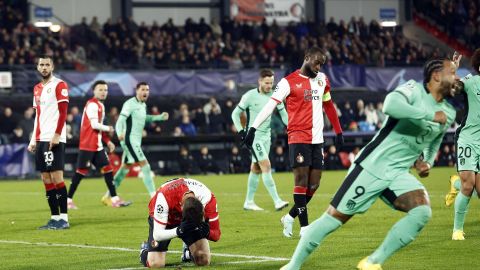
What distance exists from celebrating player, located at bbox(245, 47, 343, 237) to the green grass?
0.58 metres

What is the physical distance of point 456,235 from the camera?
548 inches

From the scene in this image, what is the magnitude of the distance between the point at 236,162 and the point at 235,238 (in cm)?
2274

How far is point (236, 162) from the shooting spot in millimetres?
37688

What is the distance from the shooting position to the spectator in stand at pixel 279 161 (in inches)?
1486

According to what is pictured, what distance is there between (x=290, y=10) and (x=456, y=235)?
39.9 meters

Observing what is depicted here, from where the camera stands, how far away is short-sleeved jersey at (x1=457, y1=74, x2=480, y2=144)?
13.9m

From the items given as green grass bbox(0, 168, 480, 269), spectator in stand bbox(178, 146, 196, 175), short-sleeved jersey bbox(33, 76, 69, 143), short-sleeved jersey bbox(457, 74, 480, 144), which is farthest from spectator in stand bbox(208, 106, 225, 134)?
short-sleeved jersey bbox(457, 74, 480, 144)

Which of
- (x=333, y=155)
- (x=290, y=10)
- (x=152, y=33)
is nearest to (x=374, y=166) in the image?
(x=333, y=155)

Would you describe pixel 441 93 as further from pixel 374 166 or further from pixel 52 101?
pixel 52 101

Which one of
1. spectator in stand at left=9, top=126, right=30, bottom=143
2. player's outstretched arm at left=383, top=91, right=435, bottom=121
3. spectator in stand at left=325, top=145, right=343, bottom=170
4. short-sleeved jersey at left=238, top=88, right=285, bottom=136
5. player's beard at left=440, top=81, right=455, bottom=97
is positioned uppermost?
player's beard at left=440, top=81, right=455, bottom=97

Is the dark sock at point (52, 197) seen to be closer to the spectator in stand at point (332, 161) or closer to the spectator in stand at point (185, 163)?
the spectator in stand at point (185, 163)

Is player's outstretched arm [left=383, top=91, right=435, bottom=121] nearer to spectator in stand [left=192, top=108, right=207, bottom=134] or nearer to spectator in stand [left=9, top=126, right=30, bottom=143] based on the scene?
spectator in stand [left=9, top=126, right=30, bottom=143]

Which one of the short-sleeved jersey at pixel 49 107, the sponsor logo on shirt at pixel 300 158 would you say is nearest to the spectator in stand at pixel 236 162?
the short-sleeved jersey at pixel 49 107

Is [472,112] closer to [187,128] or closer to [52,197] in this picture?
[52,197]
